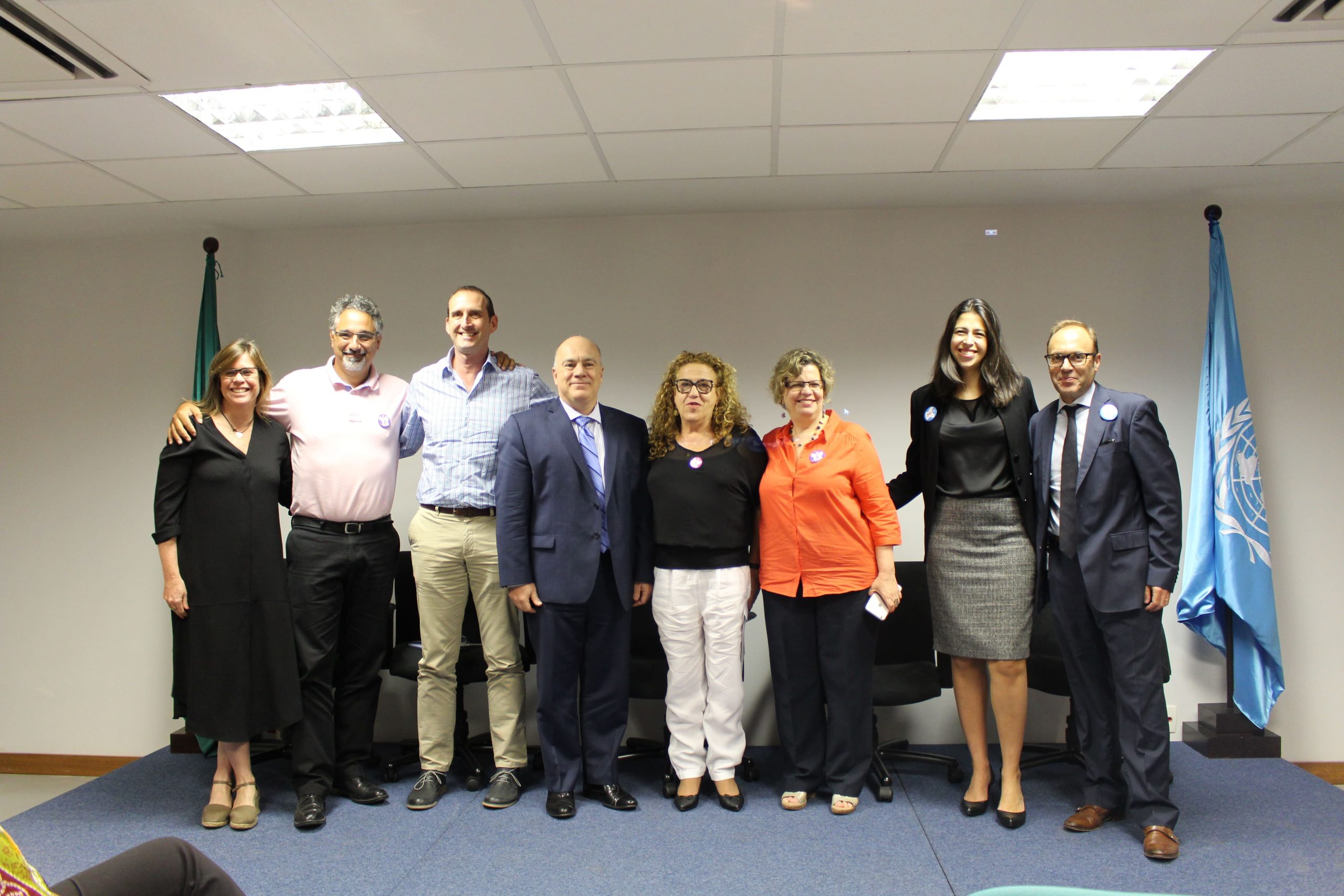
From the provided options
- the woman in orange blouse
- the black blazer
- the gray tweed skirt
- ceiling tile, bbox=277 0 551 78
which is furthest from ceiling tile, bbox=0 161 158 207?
the gray tweed skirt

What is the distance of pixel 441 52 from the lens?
8.41 ft

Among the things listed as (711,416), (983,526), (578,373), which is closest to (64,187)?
(578,373)

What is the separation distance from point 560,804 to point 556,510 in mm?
1063

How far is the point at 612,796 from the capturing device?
3.07 meters

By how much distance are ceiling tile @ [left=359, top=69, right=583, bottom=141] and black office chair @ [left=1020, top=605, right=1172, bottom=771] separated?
271cm

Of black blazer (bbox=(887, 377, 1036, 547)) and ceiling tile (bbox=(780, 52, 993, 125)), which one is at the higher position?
ceiling tile (bbox=(780, 52, 993, 125))

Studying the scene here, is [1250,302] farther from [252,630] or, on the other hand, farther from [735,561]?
[252,630]

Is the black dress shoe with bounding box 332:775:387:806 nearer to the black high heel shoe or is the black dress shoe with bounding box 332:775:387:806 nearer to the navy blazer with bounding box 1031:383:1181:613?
the black high heel shoe

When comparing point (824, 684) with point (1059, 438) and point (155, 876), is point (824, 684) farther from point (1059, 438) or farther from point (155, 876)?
point (155, 876)

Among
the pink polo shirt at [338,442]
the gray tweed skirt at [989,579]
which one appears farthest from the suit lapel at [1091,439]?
the pink polo shirt at [338,442]

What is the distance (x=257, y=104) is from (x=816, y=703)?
3.00 meters

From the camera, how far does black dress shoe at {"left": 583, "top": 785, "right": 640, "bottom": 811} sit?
3.06 meters

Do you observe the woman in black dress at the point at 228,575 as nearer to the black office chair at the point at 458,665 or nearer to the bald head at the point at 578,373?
the black office chair at the point at 458,665

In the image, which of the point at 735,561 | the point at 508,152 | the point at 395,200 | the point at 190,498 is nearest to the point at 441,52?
the point at 508,152
